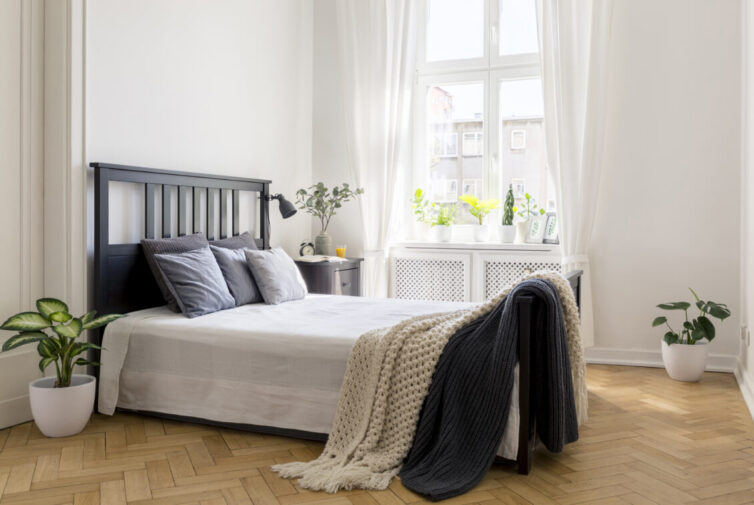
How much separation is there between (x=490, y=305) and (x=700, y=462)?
37.5 inches

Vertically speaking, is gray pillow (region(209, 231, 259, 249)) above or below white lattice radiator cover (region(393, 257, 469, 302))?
above

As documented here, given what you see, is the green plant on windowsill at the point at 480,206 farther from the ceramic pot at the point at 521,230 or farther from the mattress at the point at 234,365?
the mattress at the point at 234,365

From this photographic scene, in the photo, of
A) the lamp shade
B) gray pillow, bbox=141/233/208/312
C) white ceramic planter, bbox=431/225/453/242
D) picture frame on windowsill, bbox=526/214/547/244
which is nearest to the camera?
gray pillow, bbox=141/233/208/312

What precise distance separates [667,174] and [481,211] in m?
1.19

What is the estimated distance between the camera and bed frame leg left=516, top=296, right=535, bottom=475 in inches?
86.7

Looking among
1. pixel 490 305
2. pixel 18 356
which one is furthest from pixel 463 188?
pixel 18 356

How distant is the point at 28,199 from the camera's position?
2.80 metres

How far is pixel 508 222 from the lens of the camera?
4406 millimetres

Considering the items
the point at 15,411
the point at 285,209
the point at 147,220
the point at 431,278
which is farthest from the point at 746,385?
the point at 15,411

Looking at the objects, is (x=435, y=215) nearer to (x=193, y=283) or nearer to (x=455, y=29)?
(x=455, y=29)

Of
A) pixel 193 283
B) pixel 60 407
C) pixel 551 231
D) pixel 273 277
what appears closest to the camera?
pixel 60 407

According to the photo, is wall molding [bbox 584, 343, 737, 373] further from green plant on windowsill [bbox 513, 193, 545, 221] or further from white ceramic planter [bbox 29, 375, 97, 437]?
white ceramic planter [bbox 29, 375, 97, 437]

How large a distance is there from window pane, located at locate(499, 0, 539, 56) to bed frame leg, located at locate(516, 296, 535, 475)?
273 centimetres

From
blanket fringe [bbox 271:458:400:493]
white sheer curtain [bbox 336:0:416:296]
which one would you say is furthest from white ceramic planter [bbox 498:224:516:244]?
blanket fringe [bbox 271:458:400:493]
